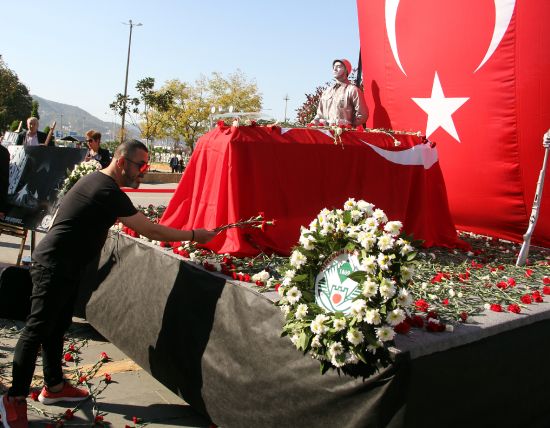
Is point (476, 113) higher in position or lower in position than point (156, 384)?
higher

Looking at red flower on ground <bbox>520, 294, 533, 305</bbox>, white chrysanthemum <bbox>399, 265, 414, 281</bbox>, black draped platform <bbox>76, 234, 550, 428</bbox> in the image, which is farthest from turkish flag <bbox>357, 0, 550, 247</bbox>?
white chrysanthemum <bbox>399, 265, 414, 281</bbox>

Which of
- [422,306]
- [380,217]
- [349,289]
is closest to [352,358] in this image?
[349,289]

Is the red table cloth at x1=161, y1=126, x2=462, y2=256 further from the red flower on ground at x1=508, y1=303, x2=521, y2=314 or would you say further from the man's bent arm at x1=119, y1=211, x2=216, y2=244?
the red flower on ground at x1=508, y1=303, x2=521, y2=314

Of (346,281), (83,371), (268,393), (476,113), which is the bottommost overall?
(83,371)

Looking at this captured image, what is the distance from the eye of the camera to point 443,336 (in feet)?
8.61

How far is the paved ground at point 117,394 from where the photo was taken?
132 inches

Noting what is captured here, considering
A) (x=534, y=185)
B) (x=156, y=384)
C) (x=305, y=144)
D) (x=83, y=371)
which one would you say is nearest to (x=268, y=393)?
(x=156, y=384)

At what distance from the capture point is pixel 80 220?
320 centimetres

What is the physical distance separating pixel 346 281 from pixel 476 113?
4152 millimetres

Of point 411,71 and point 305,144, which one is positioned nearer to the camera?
point 305,144

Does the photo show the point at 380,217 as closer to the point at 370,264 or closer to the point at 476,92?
the point at 370,264

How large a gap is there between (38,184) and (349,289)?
4.06m

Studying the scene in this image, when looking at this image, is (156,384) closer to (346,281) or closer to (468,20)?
(346,281)

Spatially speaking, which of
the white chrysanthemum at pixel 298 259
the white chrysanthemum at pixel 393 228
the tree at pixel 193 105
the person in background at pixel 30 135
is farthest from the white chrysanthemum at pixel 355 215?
the tree at pixel 193 105
